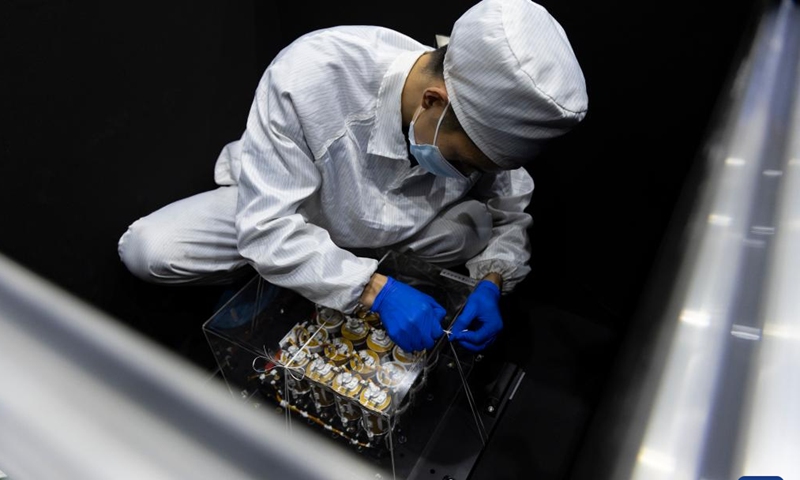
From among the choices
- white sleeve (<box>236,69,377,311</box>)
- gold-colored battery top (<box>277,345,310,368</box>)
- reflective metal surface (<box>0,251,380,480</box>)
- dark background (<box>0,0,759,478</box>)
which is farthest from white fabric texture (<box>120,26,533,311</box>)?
reflective metal surface (<box>0,251,380,480</box>)

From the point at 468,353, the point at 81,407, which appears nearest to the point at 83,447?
the point at 81,407

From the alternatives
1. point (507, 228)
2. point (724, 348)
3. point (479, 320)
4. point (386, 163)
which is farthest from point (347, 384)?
point (724, 348)

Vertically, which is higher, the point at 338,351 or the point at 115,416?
the point at 115,416

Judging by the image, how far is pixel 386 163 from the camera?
1.15m

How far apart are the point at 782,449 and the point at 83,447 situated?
325 mm

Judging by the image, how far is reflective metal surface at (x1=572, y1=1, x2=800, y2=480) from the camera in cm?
28

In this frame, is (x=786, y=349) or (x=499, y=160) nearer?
(x=786, y=349)

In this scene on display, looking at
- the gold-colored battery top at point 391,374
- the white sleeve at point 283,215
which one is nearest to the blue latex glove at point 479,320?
the gold-colored battery top at point 391,374

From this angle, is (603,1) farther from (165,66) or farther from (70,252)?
(70,252)

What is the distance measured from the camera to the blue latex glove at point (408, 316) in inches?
40.6

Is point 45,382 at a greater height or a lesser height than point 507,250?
greater

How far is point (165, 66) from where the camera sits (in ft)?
4.49

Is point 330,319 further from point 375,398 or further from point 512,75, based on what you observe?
point 512,75

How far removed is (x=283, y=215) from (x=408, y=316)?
0.32 meters
